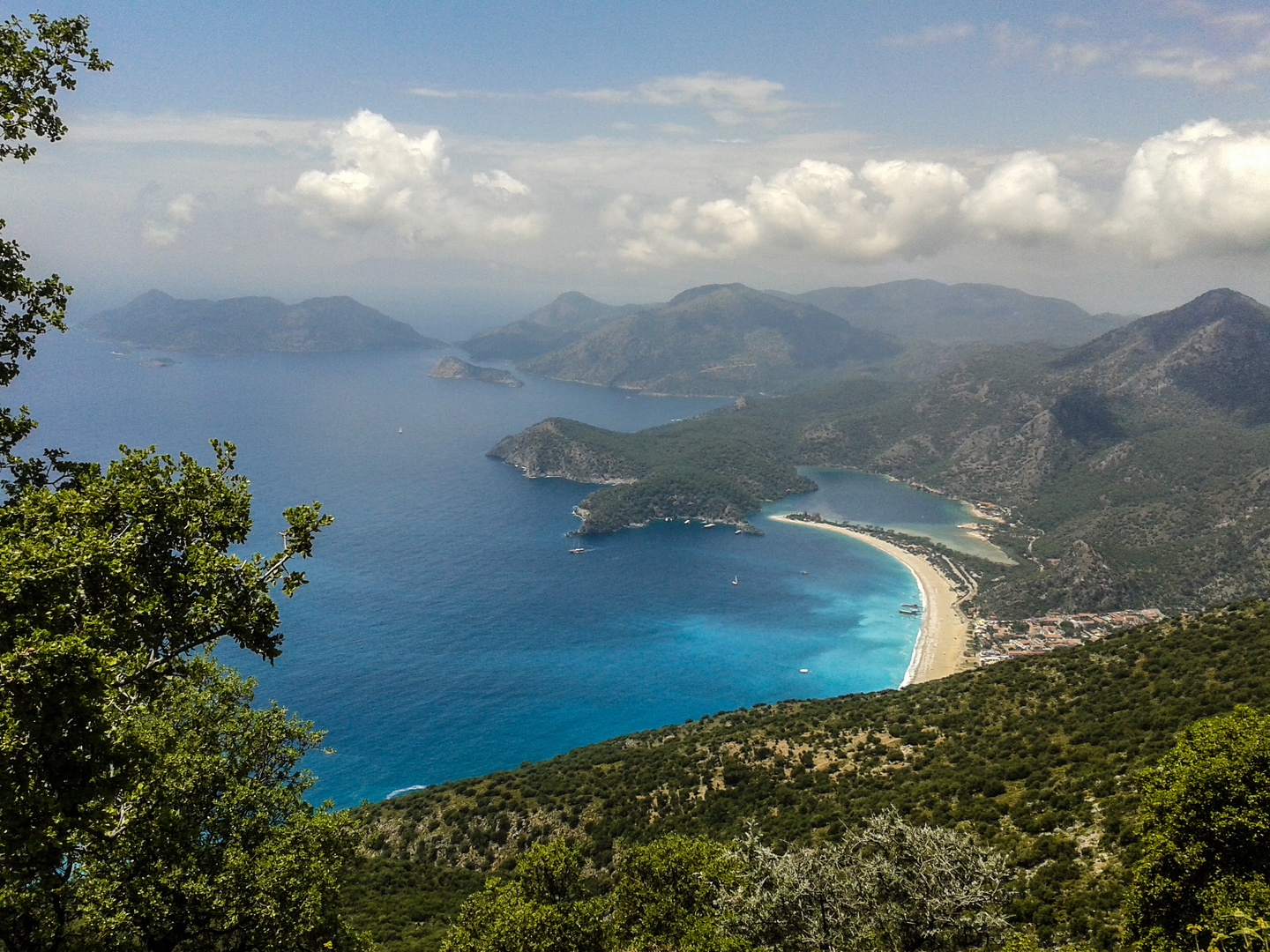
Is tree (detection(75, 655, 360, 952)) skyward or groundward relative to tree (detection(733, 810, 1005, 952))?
skyward

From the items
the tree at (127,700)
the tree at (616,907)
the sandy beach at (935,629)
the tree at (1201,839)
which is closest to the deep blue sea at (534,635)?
the sandy beach at (935,629)

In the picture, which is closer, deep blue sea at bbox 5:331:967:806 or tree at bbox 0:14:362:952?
tree at bbox 0:14:362:952

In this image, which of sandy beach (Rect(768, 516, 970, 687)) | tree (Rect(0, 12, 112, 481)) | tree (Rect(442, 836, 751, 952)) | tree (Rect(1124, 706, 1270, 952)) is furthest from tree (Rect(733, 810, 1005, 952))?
sandy beach (Rect(768, 516, 970, 687))

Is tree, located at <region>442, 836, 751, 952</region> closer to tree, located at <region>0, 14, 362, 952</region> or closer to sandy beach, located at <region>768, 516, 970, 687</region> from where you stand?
tree, located at <region>0, 14, 362, 952</region>

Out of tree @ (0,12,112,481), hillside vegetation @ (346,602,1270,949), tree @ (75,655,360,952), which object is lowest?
hillside vegetation @ (346,602,1270,949)

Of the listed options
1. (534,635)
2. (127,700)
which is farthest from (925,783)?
(534,635)

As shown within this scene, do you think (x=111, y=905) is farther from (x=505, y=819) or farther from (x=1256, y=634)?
(x=1256, y=634)

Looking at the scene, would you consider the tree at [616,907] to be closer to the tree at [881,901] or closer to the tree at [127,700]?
the tree at [881,901]
